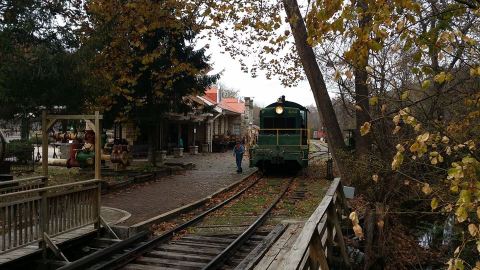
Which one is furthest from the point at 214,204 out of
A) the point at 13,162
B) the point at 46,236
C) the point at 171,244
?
the point at 13,162

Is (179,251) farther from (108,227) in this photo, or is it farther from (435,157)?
(435,157)

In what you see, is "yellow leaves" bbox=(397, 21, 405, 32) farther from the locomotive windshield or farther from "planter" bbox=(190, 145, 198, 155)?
"planter" bbox=(190, 145, 198, 155)

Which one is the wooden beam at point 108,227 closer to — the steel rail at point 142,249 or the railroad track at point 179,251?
the railroad track at point 179,251

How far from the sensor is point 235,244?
9008 millimetres

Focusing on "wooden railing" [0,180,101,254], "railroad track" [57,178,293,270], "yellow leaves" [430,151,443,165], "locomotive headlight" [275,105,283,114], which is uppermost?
"locomotive headlight" [275,105,283,114]

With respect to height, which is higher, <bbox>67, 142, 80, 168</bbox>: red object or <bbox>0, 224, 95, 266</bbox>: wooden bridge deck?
<bbox>67, 142, 80, 168</bbox>: red object

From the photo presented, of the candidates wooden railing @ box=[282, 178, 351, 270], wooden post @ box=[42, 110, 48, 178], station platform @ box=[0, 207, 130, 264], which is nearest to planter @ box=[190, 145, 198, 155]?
station platform @ box=[0, 207, 130, 264]

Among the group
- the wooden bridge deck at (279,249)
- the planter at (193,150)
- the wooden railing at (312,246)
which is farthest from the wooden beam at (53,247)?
the planter at (193,150)

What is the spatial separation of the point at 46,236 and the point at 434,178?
7044 millimetres

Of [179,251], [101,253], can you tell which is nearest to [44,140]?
[101,253]

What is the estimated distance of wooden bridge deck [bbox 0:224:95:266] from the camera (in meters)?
7.40

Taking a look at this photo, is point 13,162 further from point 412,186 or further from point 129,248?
point 412,186

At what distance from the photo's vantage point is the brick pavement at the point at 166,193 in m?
12.5

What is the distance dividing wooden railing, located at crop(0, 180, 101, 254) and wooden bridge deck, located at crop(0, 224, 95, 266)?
12cm
